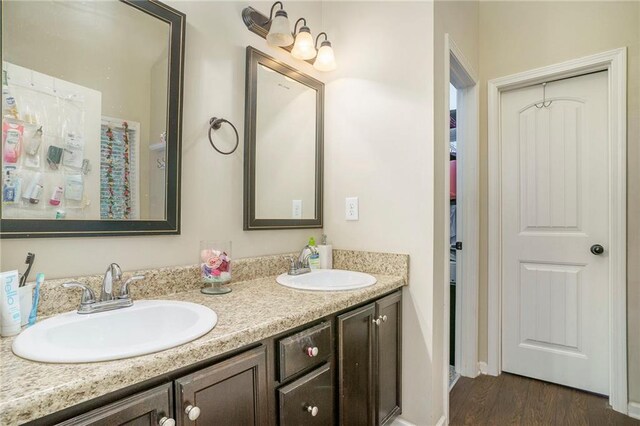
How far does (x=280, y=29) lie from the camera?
149cm

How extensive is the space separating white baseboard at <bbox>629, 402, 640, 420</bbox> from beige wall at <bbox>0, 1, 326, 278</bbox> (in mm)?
2197

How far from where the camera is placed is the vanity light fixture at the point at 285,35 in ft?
4.88

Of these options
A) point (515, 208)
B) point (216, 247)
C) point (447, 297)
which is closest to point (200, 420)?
point (216, 247)

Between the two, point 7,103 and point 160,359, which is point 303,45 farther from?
point 160,359

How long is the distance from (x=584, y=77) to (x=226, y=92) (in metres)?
2.21

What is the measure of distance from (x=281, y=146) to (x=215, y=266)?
749 millimetres

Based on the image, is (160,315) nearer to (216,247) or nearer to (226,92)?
(216,247)

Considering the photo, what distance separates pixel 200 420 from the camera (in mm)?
748

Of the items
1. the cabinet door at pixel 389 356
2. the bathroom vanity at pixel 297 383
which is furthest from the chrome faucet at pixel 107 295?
the cabinet door at pixel 389 356

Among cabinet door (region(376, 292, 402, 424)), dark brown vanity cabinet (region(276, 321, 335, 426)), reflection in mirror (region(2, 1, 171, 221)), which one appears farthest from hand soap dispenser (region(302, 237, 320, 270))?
reflection in mirror (region(2, 1, 171, 221))

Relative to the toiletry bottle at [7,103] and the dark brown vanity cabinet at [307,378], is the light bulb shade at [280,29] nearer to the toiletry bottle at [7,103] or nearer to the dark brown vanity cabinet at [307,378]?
the toiletry bottle at [7,103]

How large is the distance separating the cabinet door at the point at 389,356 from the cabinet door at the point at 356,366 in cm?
7

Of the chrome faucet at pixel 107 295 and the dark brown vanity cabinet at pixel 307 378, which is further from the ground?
the chrome faucet at pixel 107 295

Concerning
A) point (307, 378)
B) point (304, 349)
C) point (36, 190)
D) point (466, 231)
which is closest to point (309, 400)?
point (307, 378)
